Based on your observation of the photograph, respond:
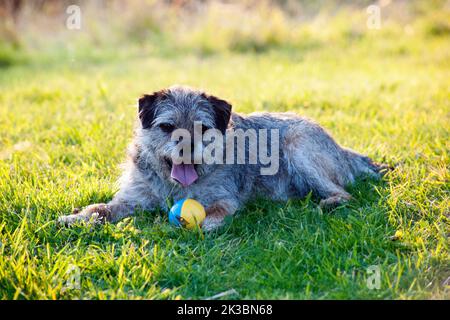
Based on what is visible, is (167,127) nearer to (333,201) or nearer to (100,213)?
(100,213)

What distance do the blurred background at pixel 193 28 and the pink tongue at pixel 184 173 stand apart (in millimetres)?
8712

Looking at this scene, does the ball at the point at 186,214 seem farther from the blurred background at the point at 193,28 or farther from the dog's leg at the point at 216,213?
the blurred background at the point at 193,28

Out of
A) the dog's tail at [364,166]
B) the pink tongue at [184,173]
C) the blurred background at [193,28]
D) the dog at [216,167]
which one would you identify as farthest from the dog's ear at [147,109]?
the blurred background at [193,28]

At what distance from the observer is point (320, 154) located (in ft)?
17.5

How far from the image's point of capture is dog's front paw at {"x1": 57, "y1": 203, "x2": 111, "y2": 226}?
4.39m

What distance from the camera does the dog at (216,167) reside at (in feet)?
15.2

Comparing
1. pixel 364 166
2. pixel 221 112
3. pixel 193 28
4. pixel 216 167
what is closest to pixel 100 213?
pixel 216 167

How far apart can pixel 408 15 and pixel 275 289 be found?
13.9m

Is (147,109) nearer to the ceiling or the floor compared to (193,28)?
nearer to the floor

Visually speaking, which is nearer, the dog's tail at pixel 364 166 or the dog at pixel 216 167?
the dog at pixel 216 167

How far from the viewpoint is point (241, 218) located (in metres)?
4.72

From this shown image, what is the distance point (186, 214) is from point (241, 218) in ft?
1.73
